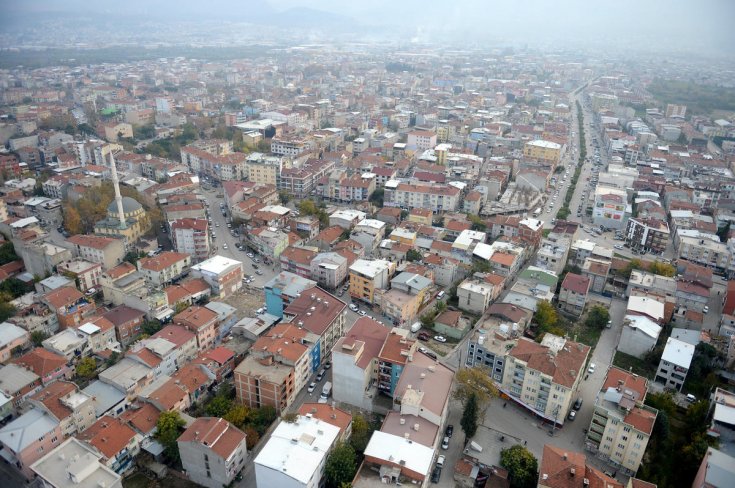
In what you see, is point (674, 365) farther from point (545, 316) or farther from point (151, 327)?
point (151, 327)

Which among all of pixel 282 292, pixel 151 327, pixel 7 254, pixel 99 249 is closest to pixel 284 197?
pixel 99 249

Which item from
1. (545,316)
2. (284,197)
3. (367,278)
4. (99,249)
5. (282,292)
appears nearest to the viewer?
(545,316)

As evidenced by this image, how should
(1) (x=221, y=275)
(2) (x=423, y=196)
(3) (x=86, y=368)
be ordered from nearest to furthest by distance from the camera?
1. (3) (x=86, y=368)
2. (1) (x=221, y=275)
3. (2) (x=423, y=196)

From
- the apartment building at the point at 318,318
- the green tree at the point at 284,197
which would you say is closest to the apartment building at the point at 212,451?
the apartment building at the point at 318,318

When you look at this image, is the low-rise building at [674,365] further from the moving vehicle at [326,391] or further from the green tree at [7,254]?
the green tree at [7,254]

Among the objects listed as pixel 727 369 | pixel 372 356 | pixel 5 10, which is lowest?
pixel 727 369

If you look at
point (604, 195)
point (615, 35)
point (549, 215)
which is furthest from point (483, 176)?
point (615, 35)

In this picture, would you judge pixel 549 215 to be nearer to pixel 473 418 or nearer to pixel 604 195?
pixel 604 195
